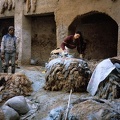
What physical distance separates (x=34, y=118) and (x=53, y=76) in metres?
1.91

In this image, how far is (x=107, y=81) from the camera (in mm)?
6109

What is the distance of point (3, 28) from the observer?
1700 centimetres

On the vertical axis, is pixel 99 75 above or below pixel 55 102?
above

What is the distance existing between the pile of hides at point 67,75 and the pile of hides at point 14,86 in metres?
0.57

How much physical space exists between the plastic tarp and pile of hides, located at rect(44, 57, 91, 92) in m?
0.39

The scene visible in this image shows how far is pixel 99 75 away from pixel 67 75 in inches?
40.8

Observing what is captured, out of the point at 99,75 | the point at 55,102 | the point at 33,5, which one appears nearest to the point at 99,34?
the point at 33,5

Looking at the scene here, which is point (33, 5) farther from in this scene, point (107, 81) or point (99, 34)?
point (107, 81)

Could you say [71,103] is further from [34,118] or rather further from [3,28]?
[3,28]

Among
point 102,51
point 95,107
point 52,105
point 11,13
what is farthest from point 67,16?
point 95,107

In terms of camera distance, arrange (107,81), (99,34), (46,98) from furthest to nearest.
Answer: (99,34) < (46,98) < (107,81)

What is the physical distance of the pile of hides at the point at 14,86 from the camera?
668 cm

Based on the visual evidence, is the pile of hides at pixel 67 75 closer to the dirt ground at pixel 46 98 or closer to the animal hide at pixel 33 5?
the dirt ground at pixel 46 98

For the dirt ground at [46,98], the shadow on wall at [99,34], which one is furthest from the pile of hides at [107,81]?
the shadow on wall at [99,34]
